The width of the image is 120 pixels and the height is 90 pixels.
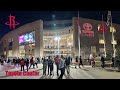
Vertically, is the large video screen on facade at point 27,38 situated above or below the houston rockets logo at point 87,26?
below

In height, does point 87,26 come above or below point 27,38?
above

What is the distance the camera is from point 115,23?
15.8m

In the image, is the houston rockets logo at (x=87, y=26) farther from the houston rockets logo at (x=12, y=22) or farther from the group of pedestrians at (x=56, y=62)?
the houston rockets logo at (x=12, y=22)

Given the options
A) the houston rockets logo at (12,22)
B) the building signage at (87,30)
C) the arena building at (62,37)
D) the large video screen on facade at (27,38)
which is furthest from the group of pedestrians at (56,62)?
the large video screen on facade at (27,38)

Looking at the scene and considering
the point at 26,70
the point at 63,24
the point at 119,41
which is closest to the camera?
the point at 26,70

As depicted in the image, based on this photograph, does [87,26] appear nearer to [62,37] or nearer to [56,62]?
[56,62]

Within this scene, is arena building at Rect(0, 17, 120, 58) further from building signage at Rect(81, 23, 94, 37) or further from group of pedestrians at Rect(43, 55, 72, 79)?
group of pedestrians at Rect(43, 55, 72, 79)

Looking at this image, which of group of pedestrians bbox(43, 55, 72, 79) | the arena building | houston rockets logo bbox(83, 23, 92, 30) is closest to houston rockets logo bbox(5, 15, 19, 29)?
the arena building

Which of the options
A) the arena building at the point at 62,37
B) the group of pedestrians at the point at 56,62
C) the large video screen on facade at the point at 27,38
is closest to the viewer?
the group of pedestrians at the point at 56,62

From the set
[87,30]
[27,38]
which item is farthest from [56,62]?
[27,38]

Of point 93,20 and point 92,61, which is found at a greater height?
point 93,20
